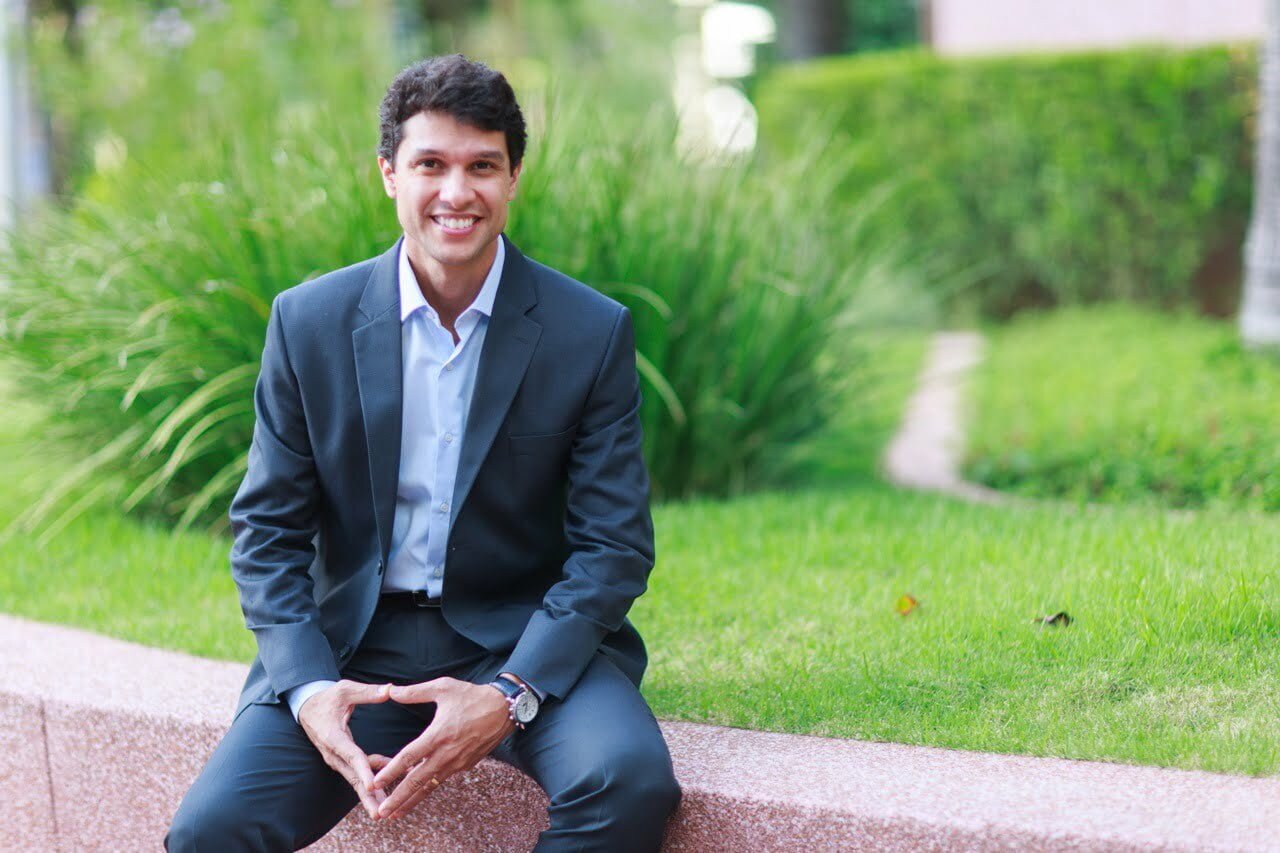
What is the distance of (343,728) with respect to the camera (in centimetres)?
265

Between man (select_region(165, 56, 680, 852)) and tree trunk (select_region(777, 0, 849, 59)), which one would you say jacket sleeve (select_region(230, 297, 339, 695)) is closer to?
man (select_region(165, 56, 680, 852))

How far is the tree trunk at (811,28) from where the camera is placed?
48.5 feet

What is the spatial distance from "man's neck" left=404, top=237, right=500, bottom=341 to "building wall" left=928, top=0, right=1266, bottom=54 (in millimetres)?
8812

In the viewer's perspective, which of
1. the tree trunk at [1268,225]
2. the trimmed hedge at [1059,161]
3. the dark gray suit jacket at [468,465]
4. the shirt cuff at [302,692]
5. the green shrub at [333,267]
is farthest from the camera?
the trimmed hedge at [1059,161]

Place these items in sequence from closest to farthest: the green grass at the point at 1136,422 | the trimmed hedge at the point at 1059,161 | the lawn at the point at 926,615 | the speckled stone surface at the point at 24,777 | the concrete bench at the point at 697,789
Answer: the concrete bench at the point at 697,789 < the lawn at the point at 926,615 < the speckled stone surface at the point at 24,777 < the green grass at the point at 1136,422 < the trimmed hedge at the point at 1059,161

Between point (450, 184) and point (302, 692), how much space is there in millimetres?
975

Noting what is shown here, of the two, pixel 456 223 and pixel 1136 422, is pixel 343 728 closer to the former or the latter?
pixel 456 223

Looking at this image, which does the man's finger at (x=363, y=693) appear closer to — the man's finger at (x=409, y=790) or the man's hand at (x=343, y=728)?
the man's hand at (x=343, y=728)

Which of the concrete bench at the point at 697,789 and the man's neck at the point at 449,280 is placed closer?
the concrete bench at the point at 697,789

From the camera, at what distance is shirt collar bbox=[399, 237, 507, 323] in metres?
2.92

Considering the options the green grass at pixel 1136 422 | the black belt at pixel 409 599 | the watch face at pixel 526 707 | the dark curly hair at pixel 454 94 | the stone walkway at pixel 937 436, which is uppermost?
the dark curly hair at pixel 454 94

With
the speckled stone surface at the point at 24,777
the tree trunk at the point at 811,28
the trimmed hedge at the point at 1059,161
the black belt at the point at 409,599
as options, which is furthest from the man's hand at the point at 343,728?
the tree trunk at the point at 811,28

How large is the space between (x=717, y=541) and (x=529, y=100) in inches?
66.4

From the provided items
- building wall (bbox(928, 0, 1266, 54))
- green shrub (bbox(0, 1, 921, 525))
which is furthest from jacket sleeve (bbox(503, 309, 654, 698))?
building wall (bbox(928, 0, 1266, 54))
